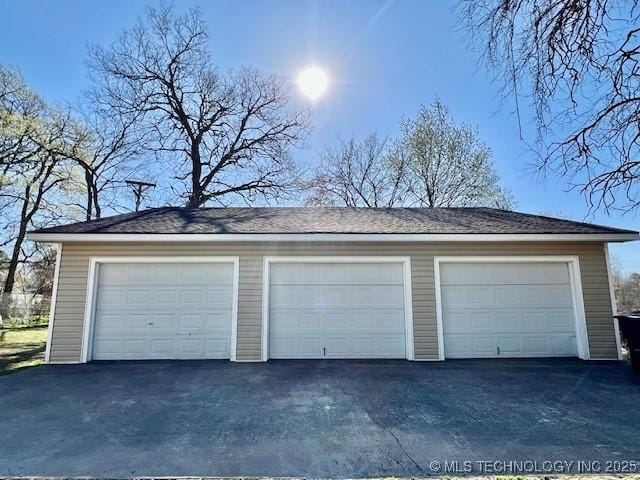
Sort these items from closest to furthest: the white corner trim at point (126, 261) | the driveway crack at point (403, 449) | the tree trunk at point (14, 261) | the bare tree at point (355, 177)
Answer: the driveway crack at point (403, 449), the white corner trim at point (126, 261), the tree trunk at point (14, 261), the bare tree at point (355, 177)

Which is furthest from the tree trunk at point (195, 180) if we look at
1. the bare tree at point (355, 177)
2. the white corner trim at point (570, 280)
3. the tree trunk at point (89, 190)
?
the white corner trim at point (570, 280)

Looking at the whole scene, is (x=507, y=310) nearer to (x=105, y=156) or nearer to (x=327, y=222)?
(x=327, y=222)

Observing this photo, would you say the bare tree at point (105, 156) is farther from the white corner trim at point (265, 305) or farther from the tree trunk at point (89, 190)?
the white corner trim at point (265, 305)

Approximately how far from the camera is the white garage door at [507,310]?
23.4ft

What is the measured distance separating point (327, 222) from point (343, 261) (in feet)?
4.23

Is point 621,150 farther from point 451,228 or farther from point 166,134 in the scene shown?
point 166,134

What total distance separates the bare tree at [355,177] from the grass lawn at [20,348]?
12.6 m

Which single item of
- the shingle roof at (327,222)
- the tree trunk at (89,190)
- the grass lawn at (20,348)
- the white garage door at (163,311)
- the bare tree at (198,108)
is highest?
the bare tree at (198,108)

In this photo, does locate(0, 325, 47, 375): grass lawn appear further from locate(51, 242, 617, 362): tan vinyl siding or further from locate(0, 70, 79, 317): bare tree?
locate(0, 70, 79, 317): bare tree

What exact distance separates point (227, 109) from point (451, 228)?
44.4 feet

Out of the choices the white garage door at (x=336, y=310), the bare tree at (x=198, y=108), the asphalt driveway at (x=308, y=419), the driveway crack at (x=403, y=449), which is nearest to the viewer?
the driveway crack at (x=403, y=449)

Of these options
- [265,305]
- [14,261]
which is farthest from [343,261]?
[14,261]

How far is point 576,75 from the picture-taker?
12.0 ft

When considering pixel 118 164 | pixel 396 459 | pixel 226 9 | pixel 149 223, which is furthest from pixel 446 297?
pixel 118 164
